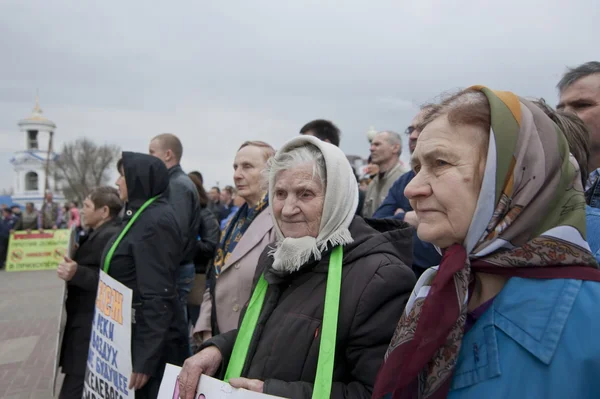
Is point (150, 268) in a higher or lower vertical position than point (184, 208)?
lower

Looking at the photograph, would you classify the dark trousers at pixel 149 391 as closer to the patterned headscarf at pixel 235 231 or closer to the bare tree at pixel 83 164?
the patterned headscarf at pixel 235 231

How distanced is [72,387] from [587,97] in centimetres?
395

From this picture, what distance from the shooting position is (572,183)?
3.76 ft

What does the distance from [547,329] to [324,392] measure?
838mm

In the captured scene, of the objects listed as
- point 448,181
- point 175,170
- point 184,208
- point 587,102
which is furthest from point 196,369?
point 175,170

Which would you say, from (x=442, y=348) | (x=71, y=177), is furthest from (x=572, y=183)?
(x=71, y=177)

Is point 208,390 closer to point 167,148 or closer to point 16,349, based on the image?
point 167,148

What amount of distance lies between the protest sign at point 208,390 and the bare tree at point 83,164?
60.4 meters

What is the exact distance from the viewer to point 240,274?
285cm

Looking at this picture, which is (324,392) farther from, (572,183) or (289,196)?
(572,183)

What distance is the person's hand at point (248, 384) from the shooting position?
165cm

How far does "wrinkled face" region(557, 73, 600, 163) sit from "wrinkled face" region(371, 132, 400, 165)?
100 inches

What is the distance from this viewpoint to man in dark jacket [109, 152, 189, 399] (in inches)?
121

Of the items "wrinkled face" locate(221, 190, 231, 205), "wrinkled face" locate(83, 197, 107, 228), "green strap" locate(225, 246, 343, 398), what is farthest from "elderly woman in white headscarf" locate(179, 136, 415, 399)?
"wrinkled face" locate(221, 190, 231, 205)
